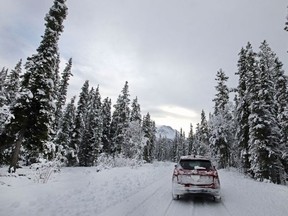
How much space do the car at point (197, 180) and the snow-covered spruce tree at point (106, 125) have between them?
49.0 metres

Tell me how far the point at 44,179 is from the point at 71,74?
102ft

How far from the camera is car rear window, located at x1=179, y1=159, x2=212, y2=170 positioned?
11251 mm

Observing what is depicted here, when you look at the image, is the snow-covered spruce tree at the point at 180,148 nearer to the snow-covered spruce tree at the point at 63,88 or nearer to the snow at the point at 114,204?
the snow-covered spruce tree at the point at 63,88

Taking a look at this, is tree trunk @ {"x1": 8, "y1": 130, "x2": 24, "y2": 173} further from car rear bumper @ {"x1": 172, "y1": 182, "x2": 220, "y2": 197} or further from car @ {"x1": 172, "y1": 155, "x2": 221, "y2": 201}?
car rear bumper @ {"x1": 172, "y1": 182, "x2": 220, "y2": 197}

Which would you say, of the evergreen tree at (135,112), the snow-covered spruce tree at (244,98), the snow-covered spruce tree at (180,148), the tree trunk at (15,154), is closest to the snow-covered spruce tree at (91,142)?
the evergreen tree at (135,112)

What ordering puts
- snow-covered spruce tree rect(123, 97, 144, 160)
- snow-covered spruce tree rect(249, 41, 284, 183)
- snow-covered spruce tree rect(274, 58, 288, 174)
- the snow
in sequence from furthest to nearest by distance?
snow-covered spruce tree rect(123, 97, 144, 160) < snow-covered spruce tree rect(274, 58, 288, 174) < snow-covered spruce tree rect(249, 41, 284, 183) < the snow

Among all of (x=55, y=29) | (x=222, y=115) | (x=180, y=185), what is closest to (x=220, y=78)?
(x=222, y=115)

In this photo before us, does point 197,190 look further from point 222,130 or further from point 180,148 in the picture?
point 180,148

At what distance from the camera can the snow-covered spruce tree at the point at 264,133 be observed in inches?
1085

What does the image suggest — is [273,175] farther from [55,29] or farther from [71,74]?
[71,74]

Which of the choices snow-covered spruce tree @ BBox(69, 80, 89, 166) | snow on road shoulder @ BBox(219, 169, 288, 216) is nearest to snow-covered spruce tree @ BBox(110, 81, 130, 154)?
snow-covered spruce tree @ BBox(69, 80, 89, 166)

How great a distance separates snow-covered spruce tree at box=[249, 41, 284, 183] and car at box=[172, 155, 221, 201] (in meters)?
18.8

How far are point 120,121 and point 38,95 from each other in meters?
35.4

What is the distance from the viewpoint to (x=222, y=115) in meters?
46.1
